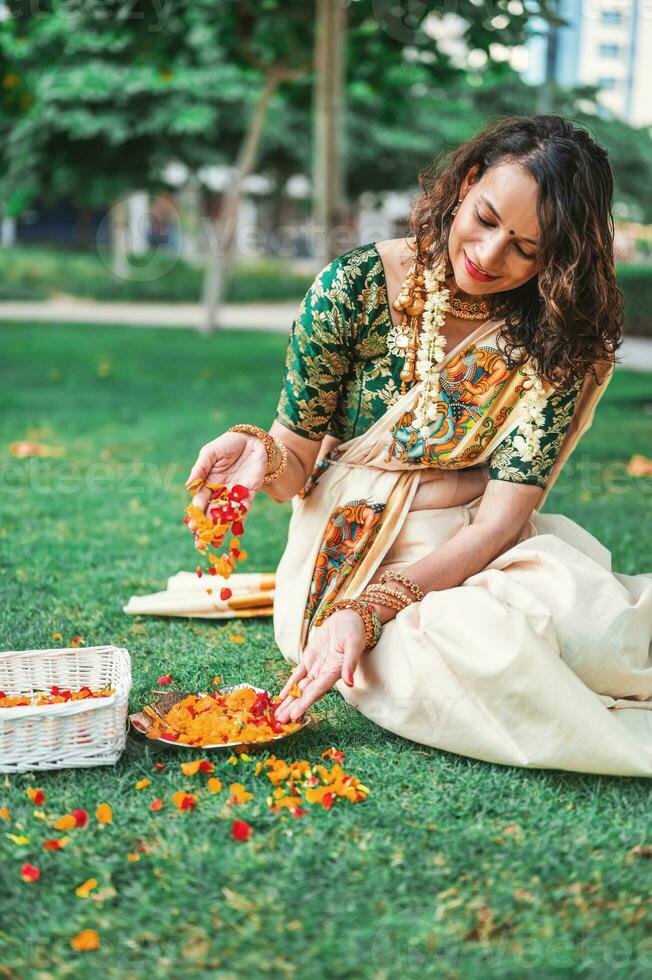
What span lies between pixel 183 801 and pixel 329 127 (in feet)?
25.2

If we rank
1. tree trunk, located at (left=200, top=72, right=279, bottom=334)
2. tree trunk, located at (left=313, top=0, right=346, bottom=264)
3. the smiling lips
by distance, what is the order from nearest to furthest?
the smiling lips → tree trunk, located at (left=313, top=0, right=346, bottom=264) → tree trunk, located at (left=200, top=72, right=279, bottom=334)

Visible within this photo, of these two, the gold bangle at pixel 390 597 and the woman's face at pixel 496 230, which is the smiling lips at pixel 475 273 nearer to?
the woman's face at pixel 496 230

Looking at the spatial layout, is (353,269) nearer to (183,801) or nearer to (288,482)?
(288,482)

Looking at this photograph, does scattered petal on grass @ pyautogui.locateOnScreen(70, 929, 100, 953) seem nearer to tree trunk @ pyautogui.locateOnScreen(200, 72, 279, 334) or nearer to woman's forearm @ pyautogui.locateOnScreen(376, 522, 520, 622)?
woman's forearm @ pyautogui.locateOnScreen(376, 522, 520, 622)

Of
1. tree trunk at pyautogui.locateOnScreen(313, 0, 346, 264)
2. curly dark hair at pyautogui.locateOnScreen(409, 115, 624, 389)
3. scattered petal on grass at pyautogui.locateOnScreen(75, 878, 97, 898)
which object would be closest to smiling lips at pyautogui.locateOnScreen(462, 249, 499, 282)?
curly dark hair at pyautogui.locateOnScreen(409, 115, 624, 389)

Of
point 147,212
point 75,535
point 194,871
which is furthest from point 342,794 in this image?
point 147,212

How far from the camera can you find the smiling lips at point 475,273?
108 inches

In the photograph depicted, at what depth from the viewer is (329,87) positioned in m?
8.91

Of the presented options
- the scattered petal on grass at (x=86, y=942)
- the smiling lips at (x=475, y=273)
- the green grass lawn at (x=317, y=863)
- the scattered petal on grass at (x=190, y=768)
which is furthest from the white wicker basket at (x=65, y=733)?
the smiling lips at (x=475, y=273)

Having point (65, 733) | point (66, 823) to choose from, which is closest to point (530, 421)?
point (65, 733)

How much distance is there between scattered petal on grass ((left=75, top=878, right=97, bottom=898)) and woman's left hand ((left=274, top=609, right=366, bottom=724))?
2.19ft

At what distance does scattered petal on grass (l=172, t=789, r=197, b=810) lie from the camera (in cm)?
237

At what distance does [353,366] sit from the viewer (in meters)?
3.11

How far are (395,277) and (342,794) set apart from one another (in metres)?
1.40
